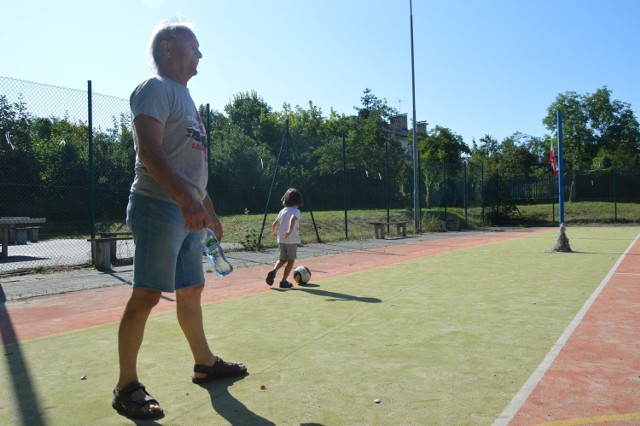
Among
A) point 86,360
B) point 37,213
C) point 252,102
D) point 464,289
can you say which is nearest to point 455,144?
point 252,102

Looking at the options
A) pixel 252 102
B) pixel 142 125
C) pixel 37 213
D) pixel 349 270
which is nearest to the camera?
pixel 142 125

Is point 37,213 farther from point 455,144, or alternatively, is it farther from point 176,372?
point 455,144

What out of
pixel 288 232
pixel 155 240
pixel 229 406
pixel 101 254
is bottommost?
pixel 229 406

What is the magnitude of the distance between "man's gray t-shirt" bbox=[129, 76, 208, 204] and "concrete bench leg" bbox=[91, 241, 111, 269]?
7.84 m

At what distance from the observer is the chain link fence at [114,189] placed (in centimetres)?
1155

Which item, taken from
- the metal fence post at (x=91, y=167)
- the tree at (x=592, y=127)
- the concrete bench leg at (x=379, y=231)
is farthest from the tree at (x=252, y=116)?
the metal fence post at (x=91, y=167)

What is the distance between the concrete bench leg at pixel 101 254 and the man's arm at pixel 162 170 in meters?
8.11

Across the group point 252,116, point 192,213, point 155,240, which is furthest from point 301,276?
point 252,116

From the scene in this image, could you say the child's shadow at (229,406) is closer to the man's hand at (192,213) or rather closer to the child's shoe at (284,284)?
the man's hand at (192,213)

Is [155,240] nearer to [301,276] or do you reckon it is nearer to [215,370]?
[215,370]

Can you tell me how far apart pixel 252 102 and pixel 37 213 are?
6041 cm

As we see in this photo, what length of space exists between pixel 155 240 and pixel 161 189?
0.95 feet

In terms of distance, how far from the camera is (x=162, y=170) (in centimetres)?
298

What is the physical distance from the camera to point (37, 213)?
15.9 meters
